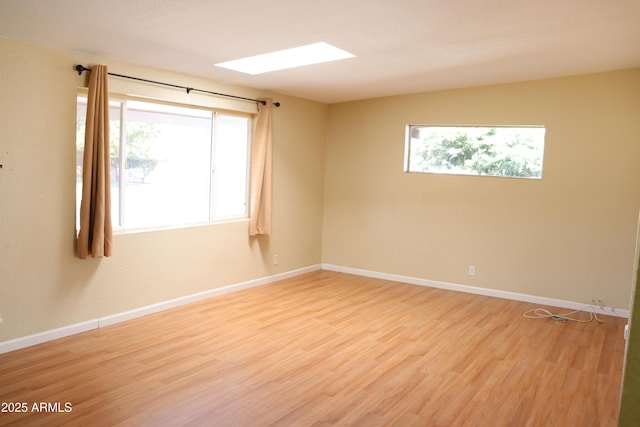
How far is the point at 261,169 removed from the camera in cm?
555

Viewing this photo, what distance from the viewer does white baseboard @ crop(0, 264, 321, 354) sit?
3587 millimetres

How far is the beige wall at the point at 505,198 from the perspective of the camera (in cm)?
498

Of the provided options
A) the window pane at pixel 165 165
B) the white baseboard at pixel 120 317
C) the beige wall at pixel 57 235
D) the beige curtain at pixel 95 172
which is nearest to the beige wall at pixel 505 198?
the white baseboard at pixel 120 317

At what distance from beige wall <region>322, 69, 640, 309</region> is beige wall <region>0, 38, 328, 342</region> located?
6.72 feet

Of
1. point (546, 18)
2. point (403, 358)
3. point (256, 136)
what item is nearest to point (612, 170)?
point (546, 18)

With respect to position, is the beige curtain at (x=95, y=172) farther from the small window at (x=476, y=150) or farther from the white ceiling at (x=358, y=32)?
the small window at (x=476, y=150)

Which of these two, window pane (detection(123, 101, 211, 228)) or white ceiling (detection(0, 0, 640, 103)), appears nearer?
white ceiling (detection(0, 0, 640, 103))

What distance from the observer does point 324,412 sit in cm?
284

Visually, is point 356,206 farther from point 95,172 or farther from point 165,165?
point 95,172

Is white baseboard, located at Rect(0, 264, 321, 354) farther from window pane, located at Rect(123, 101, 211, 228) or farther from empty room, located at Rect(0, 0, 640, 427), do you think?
window pane, located at Rect(123, 101, 211, 228)

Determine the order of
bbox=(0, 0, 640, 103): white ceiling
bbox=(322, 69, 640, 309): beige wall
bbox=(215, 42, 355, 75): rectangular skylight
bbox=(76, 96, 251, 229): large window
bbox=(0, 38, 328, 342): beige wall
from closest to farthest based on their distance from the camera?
bbox=(0, 0, 640, 103): white ceiling → bbox=(0, 38, 328, 342): beige wall → bbox=(215, 42, 355, 75): rectangular skylight → bbox=(76, 96, 251, 229): large window → bbox=(322, 69, 640, 309): beige wall

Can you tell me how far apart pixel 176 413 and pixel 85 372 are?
0.89 meters

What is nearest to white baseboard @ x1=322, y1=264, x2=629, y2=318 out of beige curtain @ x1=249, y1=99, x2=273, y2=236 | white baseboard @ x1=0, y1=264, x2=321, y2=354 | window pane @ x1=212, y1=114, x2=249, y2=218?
white baseboard @ x1=0, y1=264, x2=321, y2=354

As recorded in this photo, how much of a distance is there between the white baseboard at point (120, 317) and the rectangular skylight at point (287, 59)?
2328 millimetres
